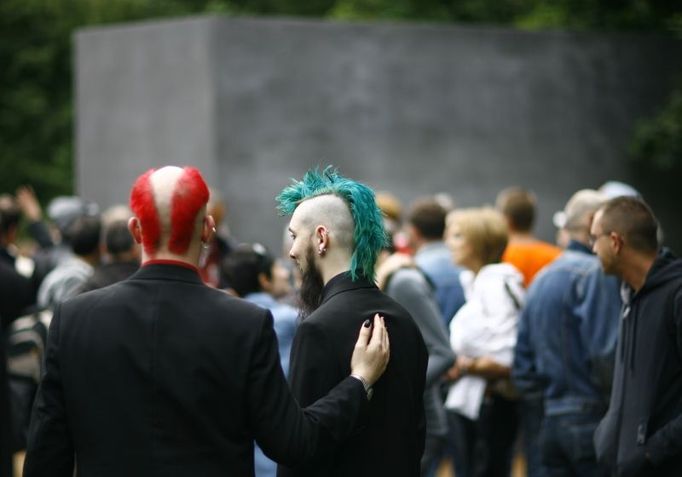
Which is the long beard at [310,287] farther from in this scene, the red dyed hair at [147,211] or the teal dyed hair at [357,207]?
the red dyed hair at [147,211]

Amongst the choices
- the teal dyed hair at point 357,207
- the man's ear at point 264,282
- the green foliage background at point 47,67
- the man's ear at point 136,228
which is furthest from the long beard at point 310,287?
the green foliage background at point 47,67

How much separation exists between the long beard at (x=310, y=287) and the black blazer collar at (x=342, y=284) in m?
0.06

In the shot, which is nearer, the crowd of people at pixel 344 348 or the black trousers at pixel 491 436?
the crowd of people at pixel 344 348

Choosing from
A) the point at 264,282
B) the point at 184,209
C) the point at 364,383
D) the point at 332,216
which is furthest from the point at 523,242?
the point at 184,209

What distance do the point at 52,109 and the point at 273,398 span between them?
33.3 m

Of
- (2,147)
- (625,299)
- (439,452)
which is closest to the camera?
(625,299)

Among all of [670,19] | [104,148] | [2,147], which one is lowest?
[2,147]

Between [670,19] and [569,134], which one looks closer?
[569,134]

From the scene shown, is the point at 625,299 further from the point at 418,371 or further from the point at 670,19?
the point at 670,19

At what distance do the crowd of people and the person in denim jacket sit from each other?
1 cm

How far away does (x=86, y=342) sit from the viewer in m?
3.80

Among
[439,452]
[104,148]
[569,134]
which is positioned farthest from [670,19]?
[439,452]

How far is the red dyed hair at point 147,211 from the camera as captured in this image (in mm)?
3799

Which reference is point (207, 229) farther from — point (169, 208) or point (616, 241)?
point (616, 241)
